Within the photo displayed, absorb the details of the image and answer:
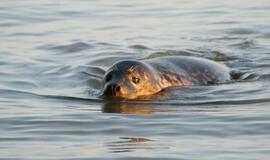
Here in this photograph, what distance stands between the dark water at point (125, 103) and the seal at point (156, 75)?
0.61 ft

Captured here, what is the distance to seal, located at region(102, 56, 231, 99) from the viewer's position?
28.6 feet

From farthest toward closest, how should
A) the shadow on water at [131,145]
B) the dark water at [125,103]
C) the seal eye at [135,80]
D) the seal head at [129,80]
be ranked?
the seal eye at [135,80], the seal head at [129,80], the dark water at [125,103], the shadow on water at [131,145]

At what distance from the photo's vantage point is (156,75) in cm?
938

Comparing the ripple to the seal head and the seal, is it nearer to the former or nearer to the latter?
the seal

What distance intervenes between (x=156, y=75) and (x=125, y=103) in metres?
0.88

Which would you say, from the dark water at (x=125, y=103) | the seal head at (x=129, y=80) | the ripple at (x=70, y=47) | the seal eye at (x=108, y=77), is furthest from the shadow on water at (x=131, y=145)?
the ripple at (x=70, y=47)

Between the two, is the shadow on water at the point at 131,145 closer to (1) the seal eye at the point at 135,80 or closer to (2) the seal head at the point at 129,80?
(2) the seal head at the point at 129,80

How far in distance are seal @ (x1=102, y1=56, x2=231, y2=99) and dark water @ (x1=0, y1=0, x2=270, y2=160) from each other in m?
0.19

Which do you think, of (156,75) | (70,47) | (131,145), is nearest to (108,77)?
(156,75)

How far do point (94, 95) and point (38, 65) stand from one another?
203 centimetres

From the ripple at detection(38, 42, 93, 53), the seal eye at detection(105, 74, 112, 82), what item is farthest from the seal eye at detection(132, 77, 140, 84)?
the ripple at detection(38, 42, 93, 53)

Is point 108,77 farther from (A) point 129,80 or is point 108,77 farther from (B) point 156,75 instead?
(B) point 156,75

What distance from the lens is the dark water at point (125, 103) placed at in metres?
6.65

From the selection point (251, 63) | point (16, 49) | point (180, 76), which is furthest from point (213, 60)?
point (16, 49)
